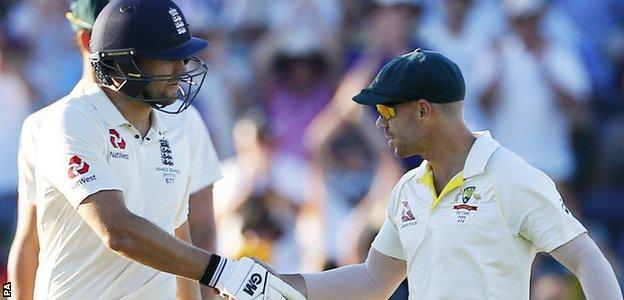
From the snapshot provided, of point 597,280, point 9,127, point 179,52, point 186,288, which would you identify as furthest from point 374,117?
point 597,280

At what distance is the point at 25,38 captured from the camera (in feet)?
31.8

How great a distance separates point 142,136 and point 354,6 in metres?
4.53

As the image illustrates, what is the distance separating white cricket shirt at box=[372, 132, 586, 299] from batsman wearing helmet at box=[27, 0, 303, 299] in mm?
635

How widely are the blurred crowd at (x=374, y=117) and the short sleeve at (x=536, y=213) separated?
437 cm

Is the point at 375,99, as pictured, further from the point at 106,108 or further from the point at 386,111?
the point at 106,108

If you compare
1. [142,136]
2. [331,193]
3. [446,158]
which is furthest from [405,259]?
[331,193]

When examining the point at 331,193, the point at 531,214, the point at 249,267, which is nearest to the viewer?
the point at 531,214

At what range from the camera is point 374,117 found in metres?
9.16

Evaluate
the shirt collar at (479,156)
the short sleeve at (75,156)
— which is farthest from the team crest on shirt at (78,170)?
the shirt collar at (479,156)

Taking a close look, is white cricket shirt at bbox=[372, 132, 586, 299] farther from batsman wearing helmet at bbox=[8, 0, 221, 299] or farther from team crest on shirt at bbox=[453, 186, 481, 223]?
batsman wearing helmet at bbox=[8, 0, 221, 299]

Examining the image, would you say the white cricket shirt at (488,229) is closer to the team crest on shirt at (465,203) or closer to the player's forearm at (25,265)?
the team crest on shirt at (465,203)

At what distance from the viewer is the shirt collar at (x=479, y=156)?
15.3 feet

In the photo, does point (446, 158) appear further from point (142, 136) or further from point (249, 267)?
point (142, 136)

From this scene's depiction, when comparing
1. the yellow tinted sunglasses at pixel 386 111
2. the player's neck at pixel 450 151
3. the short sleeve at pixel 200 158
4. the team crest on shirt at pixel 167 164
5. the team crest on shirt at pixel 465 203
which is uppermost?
the yellow tinted sunglasses at pixel 386 111
